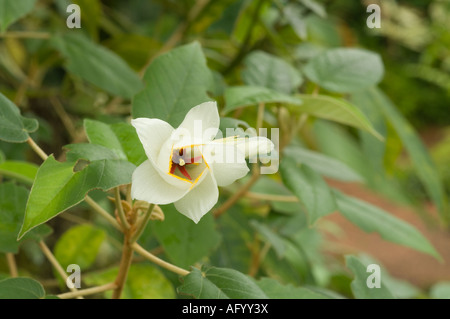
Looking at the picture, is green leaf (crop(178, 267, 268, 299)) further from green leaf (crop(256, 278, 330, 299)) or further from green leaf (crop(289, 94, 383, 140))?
green leaf (crop(289, 94, 383, 140))

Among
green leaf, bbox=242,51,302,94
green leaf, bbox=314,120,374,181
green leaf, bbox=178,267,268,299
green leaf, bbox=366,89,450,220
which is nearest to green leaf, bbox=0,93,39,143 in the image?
green leaf, bbox=178,267,268,299

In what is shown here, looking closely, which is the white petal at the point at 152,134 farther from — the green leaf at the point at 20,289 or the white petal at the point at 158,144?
the green leaf at the point at 20,289

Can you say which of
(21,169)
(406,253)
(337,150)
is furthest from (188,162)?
(406,253)

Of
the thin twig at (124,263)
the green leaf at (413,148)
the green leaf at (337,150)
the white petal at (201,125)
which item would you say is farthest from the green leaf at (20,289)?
the green leaf at (337,150)

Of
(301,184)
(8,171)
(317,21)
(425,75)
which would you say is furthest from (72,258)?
(425,75)

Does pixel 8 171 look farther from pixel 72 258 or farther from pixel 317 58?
pixel 317 58

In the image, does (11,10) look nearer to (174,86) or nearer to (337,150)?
(174,86)

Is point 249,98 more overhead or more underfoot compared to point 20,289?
more overhead
